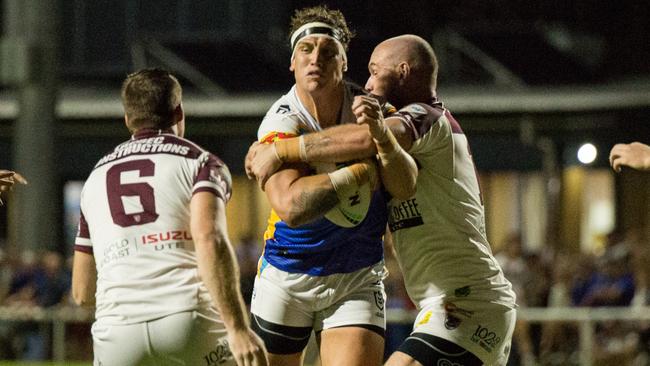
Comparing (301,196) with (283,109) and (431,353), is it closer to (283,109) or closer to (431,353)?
(283,109)

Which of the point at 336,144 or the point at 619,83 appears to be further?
the point at 619,83

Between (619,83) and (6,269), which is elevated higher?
(619,83)

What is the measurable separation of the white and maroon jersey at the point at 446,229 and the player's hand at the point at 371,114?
0.45 metres

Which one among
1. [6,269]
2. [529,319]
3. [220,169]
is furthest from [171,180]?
[6,269]

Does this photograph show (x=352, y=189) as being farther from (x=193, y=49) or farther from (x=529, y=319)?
(x=193, y=49)

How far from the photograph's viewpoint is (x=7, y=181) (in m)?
6.12

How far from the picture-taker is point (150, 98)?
19.0ft

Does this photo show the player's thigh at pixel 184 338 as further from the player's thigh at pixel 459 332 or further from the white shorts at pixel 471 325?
the white shorts at pixel 471 325

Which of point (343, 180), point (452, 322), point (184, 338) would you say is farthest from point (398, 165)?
point (184, 338)

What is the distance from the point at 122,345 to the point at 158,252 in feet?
1.31

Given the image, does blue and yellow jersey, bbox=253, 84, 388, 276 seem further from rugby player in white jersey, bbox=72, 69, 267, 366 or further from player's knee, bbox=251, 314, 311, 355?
rugby player in white jersey, bbox=72, 69, 267, 366

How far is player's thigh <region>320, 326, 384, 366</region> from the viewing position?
6297 mm

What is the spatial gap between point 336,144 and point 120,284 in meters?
1.07

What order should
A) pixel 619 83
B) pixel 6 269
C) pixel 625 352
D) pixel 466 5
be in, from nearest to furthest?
pixel 625 352, pixel 6 269, pixel 619 83, pixel 466 5
